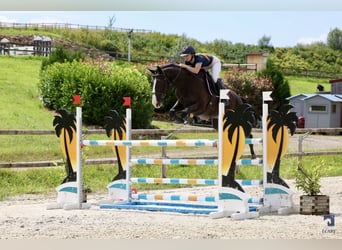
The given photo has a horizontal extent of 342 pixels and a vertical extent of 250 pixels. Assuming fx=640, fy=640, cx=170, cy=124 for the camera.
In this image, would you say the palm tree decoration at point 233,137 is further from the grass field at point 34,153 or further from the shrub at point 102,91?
the shrub at point 102,91

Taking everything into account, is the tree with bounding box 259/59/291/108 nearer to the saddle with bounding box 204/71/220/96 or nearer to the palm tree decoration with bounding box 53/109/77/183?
the saddle with bounding box 204/71/220/96

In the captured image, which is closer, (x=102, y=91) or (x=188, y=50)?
(x=188, y=50)

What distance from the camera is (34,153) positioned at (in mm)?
12828

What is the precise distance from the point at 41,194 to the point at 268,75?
56.5 ft

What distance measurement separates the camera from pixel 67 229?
18.0ft

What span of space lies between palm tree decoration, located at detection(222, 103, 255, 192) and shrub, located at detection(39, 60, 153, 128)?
1085 centimetres

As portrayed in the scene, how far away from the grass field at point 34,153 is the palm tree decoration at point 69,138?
1540 mm

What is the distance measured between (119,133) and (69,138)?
0.63 meters

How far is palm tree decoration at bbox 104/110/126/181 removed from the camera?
7383mm

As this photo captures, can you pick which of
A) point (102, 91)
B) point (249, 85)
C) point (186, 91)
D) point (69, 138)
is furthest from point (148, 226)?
point (249, 85)

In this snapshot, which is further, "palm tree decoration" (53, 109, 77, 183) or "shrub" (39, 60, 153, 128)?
"shrub" (39, 60, 153, 128)

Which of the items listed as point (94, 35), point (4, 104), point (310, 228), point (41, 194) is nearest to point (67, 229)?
point (310, 228)

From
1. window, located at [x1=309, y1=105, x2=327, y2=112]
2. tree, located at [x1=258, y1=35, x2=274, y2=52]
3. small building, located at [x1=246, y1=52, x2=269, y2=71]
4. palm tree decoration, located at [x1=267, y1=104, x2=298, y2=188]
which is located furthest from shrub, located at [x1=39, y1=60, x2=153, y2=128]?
tree, located at [x1=258, y1=35, x2=274, y2=52]

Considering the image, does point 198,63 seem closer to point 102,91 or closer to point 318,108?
point 102,91
